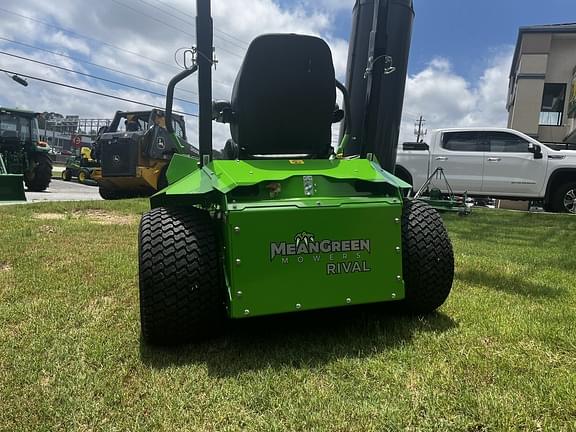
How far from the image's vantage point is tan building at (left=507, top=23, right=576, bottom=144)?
18.6 m

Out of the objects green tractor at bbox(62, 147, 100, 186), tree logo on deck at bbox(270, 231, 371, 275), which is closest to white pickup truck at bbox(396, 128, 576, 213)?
tree logo on deck at bbox(270, 231, 371, 275)

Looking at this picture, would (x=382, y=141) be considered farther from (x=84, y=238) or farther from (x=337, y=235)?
(x=84, y=238)

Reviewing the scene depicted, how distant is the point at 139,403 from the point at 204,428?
325 millimetres

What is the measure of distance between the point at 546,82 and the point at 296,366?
21.4 metres

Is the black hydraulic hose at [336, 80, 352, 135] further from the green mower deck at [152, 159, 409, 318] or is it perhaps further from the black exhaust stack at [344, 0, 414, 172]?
the black exhaust stack at [344, 0, 414, 172]

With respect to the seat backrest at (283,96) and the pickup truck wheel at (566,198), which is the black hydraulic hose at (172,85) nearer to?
the seat backrest at (283,96)

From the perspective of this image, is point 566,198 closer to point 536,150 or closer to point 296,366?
point 536,150

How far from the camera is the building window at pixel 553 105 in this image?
19.4 m

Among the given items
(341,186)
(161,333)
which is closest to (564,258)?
(341,186)

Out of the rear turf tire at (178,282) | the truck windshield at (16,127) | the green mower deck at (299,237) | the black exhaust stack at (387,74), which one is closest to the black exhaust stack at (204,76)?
the green mower deck at (299,237)

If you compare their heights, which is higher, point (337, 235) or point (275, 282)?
point (337, 235)

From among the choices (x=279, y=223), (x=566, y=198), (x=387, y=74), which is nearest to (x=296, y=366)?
(x=279, y=223)

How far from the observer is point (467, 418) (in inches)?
66.1

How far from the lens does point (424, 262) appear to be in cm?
255
